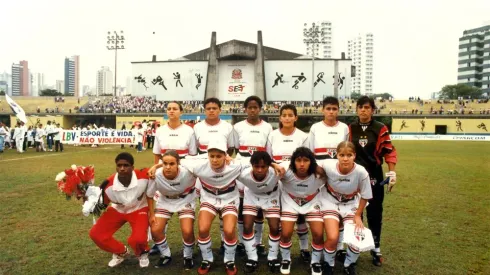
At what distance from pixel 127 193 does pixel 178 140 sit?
120 cm

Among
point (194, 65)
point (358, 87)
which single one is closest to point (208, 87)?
point (194, 65)

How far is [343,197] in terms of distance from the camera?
17.2 feet

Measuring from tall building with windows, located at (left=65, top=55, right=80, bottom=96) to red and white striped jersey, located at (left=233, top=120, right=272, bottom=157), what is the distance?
184093 mm

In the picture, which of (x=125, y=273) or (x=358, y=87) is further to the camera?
(x=358, y=87)

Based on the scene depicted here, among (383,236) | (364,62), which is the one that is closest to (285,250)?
(383,236)

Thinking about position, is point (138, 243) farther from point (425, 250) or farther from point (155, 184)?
point (425, 250)

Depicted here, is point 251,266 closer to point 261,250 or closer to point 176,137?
point 261,250

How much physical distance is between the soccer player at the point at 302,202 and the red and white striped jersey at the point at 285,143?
470 millimetres

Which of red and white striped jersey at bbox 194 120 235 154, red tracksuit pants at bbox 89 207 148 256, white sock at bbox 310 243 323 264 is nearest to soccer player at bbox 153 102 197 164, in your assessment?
red and white striped jersey at bbox 194 120 235 154

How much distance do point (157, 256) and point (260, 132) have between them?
2255mm

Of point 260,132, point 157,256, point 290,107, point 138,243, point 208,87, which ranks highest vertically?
point 208,87

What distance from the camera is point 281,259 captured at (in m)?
5.32

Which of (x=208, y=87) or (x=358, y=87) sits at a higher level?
(x=358, y=87)

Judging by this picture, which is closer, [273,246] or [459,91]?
[273,246]
